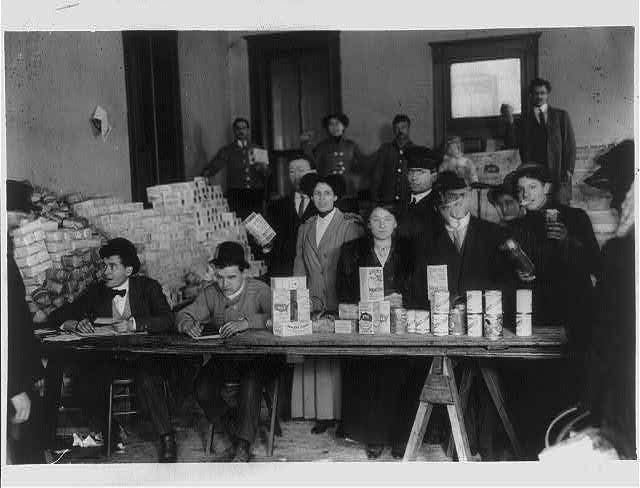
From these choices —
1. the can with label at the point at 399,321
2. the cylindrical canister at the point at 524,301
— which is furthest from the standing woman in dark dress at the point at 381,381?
the cylindrical canister at the point at 524,301

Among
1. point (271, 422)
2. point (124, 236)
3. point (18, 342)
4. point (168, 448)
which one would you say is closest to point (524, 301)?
point (271, 422)

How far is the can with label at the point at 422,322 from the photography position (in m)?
3.40

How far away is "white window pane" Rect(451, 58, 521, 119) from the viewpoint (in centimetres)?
545

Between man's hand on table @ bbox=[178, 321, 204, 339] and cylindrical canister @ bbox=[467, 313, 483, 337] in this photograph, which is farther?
man's hand on table @ bbox=[178, 321, 204, 339]

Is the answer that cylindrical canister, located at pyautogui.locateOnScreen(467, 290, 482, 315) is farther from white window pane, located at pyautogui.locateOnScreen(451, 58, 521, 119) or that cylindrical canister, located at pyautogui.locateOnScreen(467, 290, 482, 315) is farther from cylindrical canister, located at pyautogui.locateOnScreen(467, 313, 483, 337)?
white window pane, located at pyautogui.locateOnScreen(451, 58, 521, 119)

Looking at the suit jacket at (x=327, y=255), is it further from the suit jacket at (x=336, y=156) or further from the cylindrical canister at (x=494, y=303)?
the suit jacket at (x=336, y=156)

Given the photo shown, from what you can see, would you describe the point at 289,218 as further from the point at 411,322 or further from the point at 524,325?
the point at 524,325

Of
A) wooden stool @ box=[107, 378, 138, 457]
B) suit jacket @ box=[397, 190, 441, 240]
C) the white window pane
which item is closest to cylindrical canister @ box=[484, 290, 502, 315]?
suit jacket @ box=[397, 190, 441, 240]

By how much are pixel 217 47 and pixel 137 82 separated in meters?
1.15

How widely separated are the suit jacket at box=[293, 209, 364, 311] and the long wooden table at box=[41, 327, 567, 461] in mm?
536

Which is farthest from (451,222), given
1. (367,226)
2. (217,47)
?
(217,47)

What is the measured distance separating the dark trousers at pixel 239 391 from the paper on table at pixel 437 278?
31.1 inches

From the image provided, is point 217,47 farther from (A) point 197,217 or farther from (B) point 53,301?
(B) point 53,301

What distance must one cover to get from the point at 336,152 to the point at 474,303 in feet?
8.40
